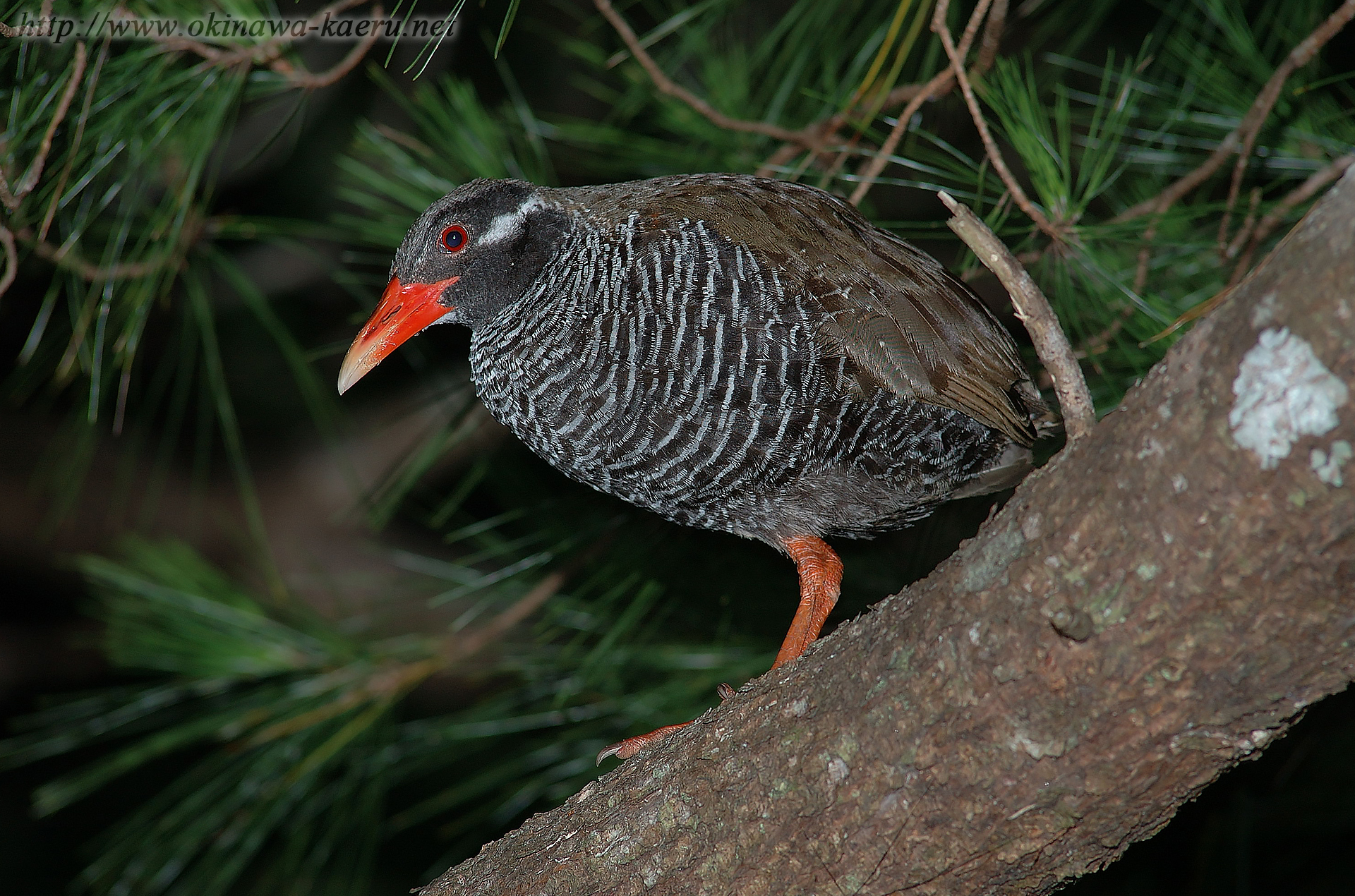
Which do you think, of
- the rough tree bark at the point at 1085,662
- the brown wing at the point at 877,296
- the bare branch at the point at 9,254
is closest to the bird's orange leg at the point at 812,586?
the brown wing at the point at 877,296

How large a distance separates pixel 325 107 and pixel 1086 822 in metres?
2.99

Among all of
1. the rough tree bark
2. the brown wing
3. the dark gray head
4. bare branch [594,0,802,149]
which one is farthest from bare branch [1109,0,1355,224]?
the dark gray head

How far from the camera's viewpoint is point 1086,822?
3.44 ft

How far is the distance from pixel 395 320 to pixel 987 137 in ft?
3.42

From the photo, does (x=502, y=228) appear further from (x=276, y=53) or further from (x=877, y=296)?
(x=877, y=296)

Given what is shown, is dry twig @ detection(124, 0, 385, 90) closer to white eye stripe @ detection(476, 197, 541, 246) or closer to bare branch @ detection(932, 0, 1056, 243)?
white eye stripe @ detection(476, 197, 541, 246)

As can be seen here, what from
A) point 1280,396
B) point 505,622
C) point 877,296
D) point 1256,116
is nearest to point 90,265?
point 505,622

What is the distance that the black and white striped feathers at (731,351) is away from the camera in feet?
5.20

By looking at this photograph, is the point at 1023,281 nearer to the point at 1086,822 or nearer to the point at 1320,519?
the point at 1320,519

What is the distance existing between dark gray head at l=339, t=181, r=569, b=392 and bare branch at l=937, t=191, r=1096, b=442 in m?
0.86

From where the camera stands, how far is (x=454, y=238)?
5.82ft

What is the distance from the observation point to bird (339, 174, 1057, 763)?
5.21 feet

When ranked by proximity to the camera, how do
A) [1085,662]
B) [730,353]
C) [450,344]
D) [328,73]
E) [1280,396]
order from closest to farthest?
1. [1280,396]
2. [1085,662]
3. [730,353]
4. [328,73]
5. [450,344]

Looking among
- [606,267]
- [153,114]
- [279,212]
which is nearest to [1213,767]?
[606,267]
